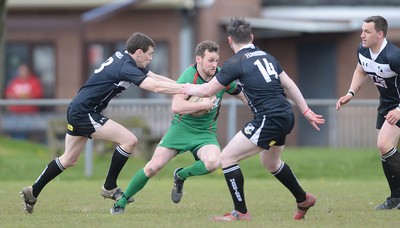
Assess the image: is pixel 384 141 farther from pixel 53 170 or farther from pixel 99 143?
pixel 99 143

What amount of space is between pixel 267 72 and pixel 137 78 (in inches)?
63.7

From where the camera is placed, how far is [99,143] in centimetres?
2052

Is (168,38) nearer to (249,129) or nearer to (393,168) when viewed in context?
(393,168)

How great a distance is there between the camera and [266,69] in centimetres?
1062

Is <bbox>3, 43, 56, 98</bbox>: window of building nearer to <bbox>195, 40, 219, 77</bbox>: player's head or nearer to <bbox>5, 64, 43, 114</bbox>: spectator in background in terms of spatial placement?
<bbox>5, 64, 43, 114</bbox>: spectator in background

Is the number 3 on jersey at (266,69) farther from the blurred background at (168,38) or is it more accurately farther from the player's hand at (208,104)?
the blurred background at (168,38)

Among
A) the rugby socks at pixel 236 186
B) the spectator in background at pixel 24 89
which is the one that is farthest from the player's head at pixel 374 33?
the spectator in background at pixel 24 89

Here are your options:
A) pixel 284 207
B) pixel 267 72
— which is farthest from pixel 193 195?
pixel 267 72

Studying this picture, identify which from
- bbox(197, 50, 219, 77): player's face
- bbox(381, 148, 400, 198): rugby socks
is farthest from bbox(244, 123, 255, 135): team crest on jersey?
bbox(381, 148, 400, 198): rugby socks

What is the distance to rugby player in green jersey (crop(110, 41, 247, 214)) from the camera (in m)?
11.6

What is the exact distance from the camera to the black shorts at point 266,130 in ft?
34.6

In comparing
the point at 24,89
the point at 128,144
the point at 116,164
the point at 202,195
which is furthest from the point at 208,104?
the point at 24,89

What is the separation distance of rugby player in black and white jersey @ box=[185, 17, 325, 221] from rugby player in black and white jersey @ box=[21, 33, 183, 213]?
115 cm

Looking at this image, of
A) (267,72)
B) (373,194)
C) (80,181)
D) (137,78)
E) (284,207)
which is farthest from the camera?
(80,181)
